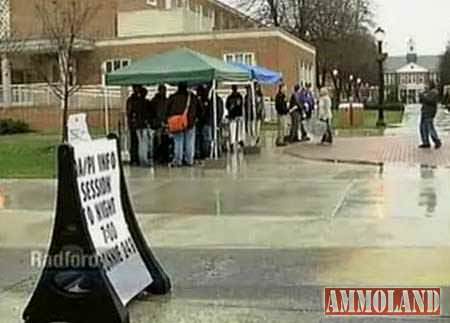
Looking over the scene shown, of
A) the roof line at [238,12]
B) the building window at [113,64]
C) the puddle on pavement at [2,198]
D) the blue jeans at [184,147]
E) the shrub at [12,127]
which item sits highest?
the roof line at [238,12]

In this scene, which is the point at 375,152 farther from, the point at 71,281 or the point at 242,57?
the point at 242,57

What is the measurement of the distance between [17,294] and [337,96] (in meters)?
71.7

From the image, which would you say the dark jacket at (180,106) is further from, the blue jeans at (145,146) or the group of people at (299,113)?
the group of people at (299,113)

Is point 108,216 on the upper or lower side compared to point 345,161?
upper

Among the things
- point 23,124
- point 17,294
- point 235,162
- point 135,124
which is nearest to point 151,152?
point 135,124

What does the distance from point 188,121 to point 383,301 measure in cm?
1246

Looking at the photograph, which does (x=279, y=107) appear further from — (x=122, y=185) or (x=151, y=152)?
(x=122, y=185)

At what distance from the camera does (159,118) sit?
19.3 m

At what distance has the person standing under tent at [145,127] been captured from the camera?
19.1 metres

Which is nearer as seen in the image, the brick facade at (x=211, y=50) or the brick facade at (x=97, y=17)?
the brick facade at (x=211, y=50)

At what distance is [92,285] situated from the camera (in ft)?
19.6

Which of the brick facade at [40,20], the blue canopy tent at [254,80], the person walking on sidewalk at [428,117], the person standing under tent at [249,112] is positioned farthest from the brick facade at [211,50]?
the person walking on sidewalk at [428,117]

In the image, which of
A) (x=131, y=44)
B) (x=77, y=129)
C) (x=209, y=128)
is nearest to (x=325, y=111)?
(x=209, y=128)

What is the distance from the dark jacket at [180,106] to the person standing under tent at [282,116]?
7.13m
